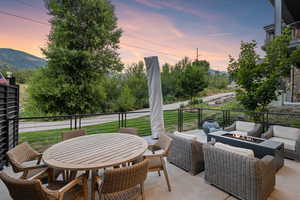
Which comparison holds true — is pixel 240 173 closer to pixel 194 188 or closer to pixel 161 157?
pixel 194 188

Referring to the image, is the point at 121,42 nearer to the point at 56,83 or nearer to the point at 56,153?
the point at 56,83

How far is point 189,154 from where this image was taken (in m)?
2.42

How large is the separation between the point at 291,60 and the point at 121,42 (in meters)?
8.83

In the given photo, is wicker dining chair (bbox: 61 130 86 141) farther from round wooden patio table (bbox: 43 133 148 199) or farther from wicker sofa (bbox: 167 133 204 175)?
wicker sofa (bbox: 167 133 204 175)

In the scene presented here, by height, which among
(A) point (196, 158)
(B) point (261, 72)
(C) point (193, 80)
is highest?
(C) point (193, 80)

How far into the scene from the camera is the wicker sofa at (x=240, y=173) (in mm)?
1632

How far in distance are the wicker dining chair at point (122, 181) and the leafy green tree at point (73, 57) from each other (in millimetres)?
7941

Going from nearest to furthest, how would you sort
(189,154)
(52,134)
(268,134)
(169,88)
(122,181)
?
(122,181) → (189,154) → (268,134) → (52,134) → (169,88)

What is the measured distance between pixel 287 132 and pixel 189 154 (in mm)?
2757

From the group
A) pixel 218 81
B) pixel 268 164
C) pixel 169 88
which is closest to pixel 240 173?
pixel 268 164

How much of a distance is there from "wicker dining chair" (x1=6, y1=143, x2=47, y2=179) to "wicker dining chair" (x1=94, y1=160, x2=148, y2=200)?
968 millimetres

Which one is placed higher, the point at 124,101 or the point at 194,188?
the point at 124,101

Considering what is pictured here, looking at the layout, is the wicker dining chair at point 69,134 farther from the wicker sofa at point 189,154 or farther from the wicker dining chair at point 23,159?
the wicker sofa at point 189,154

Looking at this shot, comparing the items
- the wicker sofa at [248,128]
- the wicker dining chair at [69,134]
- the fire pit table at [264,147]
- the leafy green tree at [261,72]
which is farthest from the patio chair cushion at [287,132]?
the wicker dining chair at [69,134]
